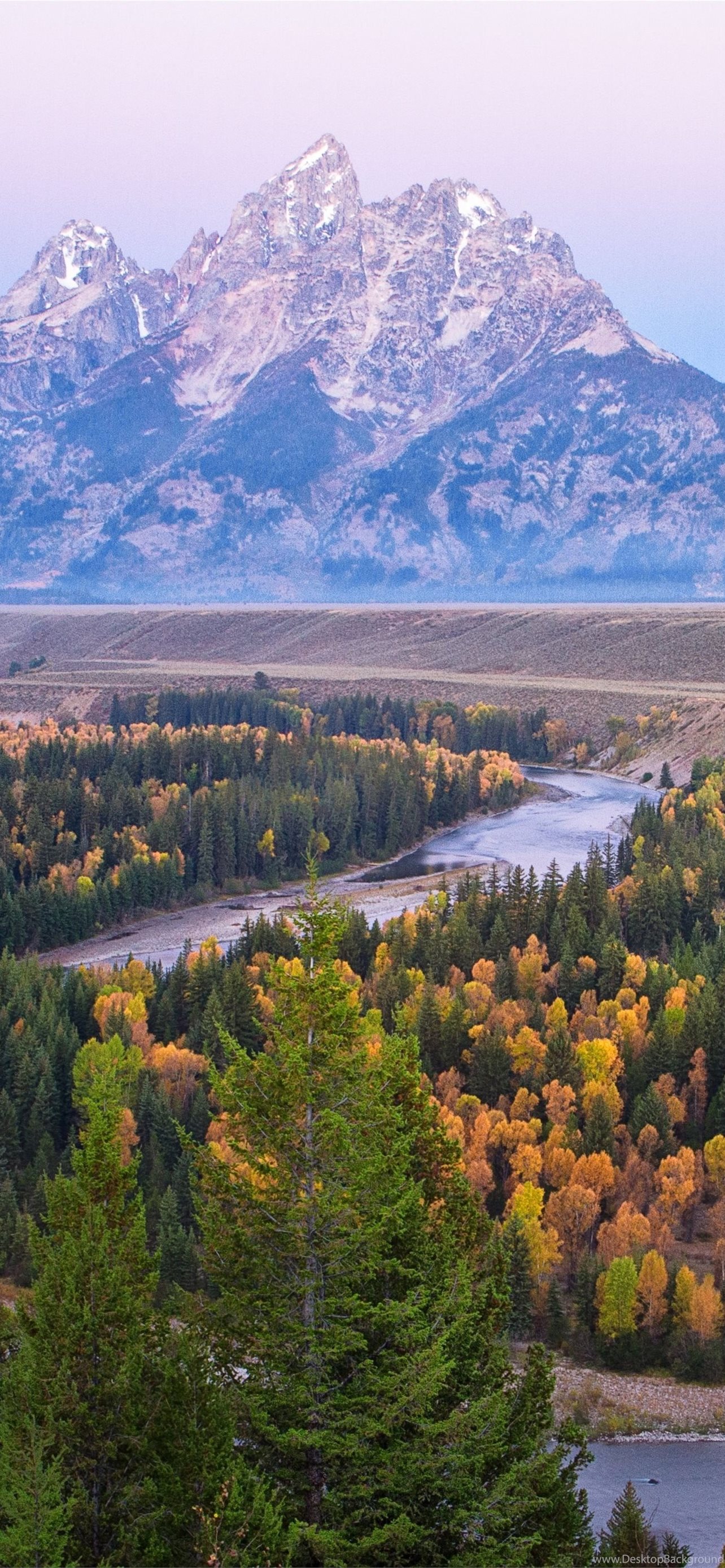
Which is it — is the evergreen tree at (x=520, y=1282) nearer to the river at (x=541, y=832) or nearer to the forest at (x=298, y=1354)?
the forest at (x=298, y=1354)

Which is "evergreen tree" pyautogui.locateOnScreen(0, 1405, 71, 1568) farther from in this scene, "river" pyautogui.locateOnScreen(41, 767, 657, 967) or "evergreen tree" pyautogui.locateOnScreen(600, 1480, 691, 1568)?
"river" pyautogui.locateOnScreen(41, 767, 657, 967)

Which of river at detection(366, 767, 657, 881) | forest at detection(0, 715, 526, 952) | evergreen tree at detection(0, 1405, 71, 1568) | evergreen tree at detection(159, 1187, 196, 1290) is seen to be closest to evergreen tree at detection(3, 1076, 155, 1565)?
evergreen tree at detection(0, 1405, 71, 1568)

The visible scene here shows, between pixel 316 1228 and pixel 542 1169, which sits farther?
pixel 542 1169

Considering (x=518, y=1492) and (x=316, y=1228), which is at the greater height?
(x=316, y=1228)

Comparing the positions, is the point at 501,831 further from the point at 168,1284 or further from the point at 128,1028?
the point at 168,1284

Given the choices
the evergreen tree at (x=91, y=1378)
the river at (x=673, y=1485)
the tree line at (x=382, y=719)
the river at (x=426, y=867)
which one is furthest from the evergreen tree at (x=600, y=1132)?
the tree line at (x=382, y=719)

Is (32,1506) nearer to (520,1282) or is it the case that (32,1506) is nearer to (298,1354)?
(298,1354)

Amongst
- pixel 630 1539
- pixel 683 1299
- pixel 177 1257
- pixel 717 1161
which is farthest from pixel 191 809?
pixel 630 1539

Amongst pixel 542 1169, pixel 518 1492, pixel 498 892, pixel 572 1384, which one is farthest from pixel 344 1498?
pixel 498 892
